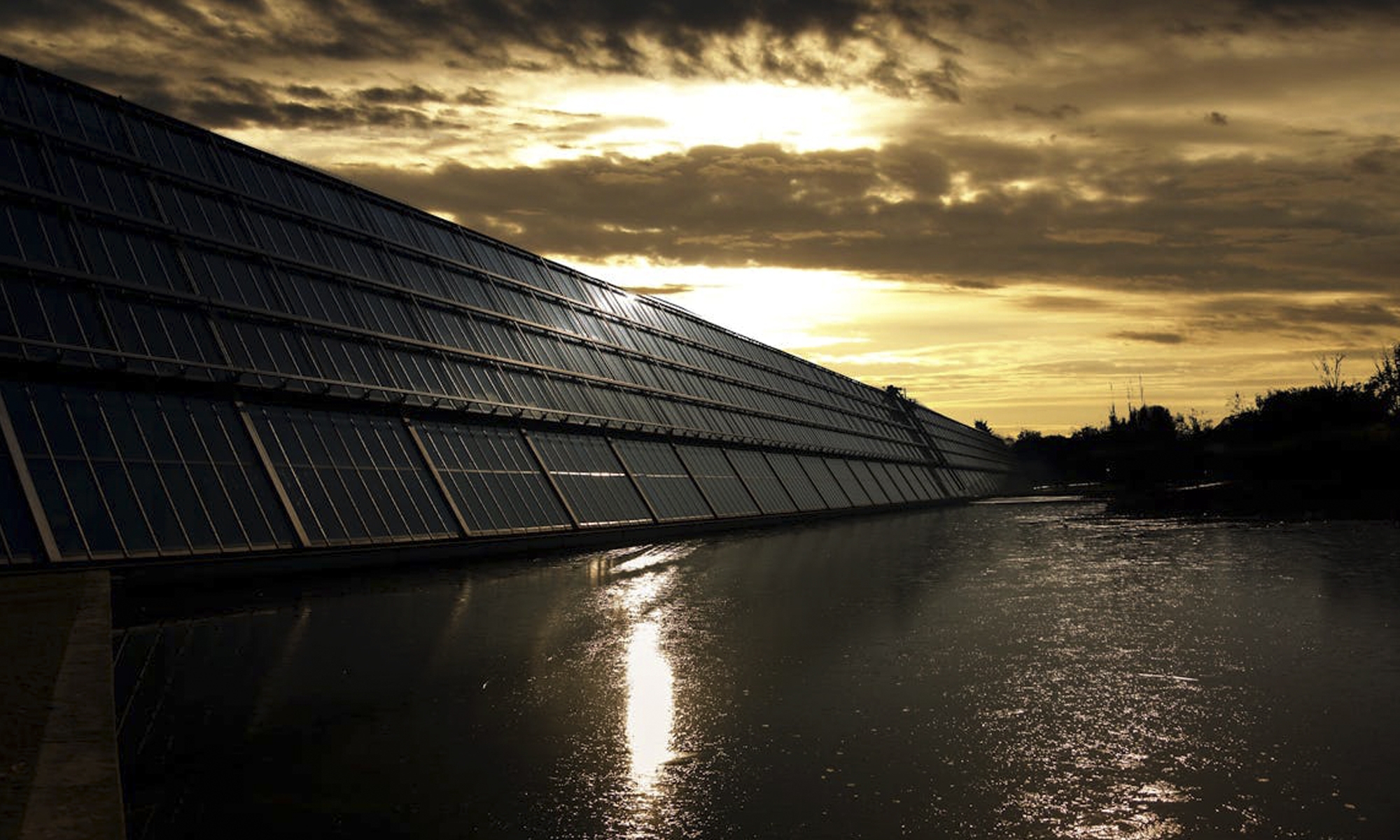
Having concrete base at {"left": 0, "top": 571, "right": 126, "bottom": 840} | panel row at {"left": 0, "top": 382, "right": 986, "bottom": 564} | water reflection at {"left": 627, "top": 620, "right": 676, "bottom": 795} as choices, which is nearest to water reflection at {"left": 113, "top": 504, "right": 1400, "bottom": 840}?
water reflection at {"left": 627, "top": 620, "right": 676, "bottom": 795}

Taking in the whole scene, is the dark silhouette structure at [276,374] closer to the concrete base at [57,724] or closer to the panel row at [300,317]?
the panel row at [300,317]

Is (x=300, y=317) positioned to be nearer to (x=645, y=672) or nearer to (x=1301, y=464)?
(x=645, y=672)

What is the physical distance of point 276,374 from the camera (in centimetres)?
3181

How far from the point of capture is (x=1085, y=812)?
28.5ft

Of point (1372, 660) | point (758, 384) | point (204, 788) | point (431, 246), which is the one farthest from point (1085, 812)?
point (758, 384)

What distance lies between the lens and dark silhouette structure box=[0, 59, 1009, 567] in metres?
24.9

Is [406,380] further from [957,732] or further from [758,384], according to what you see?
[758,384]

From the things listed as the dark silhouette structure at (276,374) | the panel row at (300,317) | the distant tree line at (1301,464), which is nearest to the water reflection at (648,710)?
the dark silhouette structure at (276,374)

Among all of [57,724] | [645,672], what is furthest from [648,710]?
[57,724]

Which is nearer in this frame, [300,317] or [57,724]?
[57,724]

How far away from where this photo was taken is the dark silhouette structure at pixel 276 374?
24.9m

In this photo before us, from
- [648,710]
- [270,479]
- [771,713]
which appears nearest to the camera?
[771,713]

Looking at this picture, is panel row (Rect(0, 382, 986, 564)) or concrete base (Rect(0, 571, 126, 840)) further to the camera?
panel row (Rect(0, 382, 986, 564))

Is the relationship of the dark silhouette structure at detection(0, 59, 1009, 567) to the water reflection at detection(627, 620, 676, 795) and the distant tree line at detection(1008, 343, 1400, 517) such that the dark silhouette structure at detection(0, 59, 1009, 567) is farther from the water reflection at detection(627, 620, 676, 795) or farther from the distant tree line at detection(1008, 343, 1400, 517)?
the distant tree line at detection(1008, 343, 1400, 517)
